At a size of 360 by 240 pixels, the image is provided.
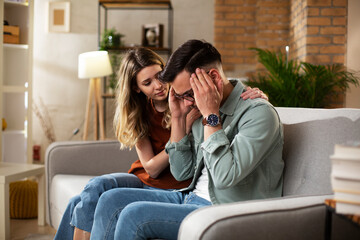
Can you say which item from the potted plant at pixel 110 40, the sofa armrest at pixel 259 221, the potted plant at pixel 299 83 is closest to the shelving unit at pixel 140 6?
the potted plant at pixel 110 40

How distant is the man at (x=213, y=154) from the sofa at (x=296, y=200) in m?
0.11

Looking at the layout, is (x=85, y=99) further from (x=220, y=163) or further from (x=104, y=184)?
(x=220, y=163)

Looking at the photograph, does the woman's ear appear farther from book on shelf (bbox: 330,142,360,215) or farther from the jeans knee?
book on shelf (bbox: 330,142,360,215)

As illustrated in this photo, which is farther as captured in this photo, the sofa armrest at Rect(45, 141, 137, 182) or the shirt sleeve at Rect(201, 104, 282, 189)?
the sofa armrest at Rect(45, 141, 137, 182)

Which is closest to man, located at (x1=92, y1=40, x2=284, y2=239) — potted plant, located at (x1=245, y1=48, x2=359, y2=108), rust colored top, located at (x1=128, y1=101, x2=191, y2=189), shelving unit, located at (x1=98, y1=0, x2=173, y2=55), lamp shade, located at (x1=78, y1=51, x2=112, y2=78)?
rust colored top, located at (x1=128, y1=101, x2=191, y2=189)

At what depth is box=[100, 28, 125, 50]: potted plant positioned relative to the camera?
5.21 m

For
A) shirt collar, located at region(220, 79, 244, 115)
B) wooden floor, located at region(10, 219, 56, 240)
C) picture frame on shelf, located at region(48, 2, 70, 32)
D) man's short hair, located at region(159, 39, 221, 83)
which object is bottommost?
wooden floor, located at region(10, 219, 56, 240)

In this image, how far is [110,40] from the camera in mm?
5227

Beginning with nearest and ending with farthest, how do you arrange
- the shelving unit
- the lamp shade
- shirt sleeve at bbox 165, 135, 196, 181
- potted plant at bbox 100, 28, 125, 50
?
shirt sleeve at bbox 165, 135, 196, 181
the lamp shade
the shelving unit
potted plant at bbox 100, 28, 125, 50

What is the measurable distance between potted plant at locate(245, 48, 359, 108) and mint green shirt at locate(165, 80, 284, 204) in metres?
1.91

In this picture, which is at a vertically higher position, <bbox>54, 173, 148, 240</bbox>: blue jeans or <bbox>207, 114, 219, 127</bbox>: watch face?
<bbox>207, 114, 219, 127</bbox>: watch face

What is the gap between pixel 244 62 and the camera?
5457 millimetres

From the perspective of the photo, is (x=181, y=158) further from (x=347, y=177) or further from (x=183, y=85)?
(x=347, y=177)

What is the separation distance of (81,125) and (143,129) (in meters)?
3.77
